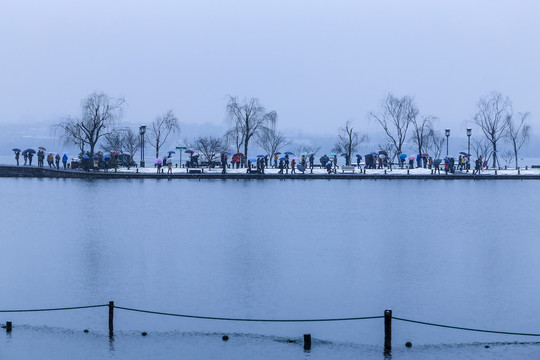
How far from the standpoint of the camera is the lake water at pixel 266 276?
688 inches

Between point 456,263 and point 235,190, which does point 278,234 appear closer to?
point 456,263

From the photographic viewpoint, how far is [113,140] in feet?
335

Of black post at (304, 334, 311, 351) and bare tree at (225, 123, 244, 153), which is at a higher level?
bare tree at (225, 123, 244, 153)

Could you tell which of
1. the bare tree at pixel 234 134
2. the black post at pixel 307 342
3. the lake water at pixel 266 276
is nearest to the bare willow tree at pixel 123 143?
the bare tree at pixel 234 134

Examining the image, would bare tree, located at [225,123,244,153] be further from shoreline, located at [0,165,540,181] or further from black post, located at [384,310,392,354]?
black post, located at [384,310,392,354]

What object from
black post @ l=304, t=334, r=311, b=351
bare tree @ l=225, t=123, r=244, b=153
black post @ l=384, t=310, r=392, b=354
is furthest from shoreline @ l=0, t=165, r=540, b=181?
black post @ l=384, t=310, r=392, b=354

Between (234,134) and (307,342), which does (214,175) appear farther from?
(307,342)

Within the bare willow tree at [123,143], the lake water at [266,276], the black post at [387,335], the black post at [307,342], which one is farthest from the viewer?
the bare willow tree at [123,143]

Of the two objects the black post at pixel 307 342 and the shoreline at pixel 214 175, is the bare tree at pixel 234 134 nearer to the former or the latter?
the shoreline at pixel 214 175

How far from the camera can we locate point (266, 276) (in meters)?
25.0

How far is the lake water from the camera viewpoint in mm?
17484

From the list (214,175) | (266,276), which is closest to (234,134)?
(214,175)

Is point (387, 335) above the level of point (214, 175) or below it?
below

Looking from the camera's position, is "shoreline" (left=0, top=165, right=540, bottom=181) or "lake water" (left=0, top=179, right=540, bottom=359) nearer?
"lake water" (left=0, top=179, right=540, bottom=359)
